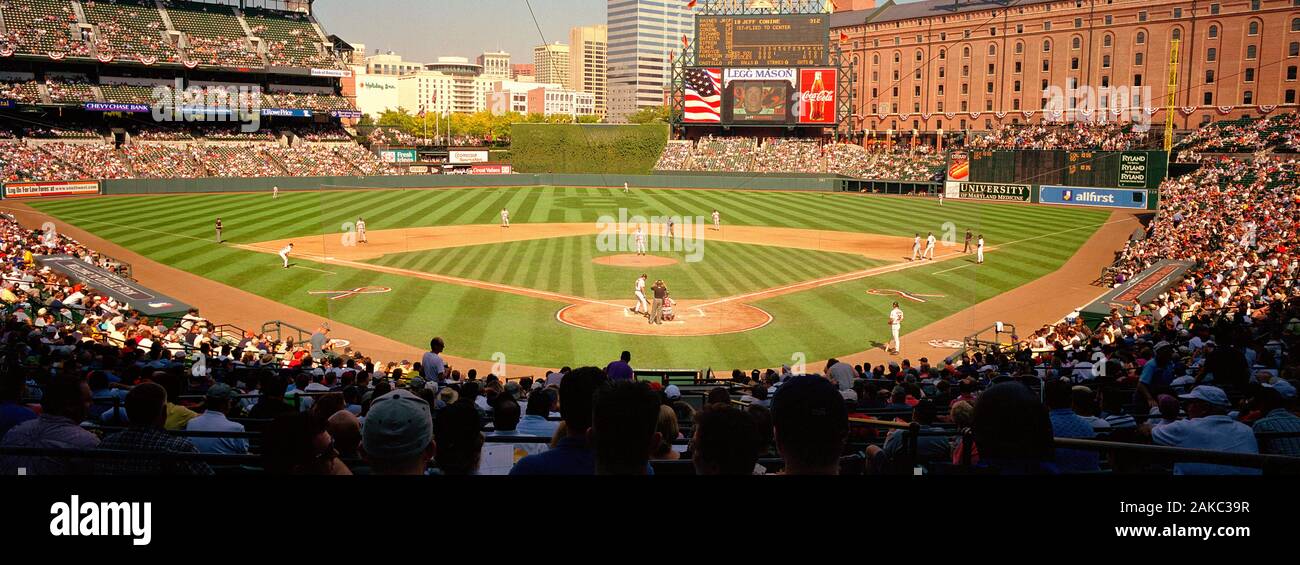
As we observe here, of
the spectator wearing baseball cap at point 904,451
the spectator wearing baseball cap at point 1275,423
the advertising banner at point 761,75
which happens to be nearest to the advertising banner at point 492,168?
the advertising banner at point 761,75

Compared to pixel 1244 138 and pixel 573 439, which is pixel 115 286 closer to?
pixel 573 439

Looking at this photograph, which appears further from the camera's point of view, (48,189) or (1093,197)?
(1093,197)

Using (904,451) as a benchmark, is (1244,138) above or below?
above

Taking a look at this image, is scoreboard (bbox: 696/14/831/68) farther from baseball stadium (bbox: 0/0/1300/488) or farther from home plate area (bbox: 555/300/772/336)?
home plate area (bbox: 555/300/772/336)

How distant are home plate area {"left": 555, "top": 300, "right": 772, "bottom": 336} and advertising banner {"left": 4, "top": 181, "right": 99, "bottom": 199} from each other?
157 ft

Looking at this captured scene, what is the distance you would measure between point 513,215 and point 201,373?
44.9 meters

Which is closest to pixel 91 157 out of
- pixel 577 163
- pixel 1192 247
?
pixel 577 163

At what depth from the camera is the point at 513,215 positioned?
5738cm

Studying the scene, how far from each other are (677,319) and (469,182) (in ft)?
195

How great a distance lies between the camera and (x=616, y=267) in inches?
1384

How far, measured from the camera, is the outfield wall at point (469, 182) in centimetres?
6375

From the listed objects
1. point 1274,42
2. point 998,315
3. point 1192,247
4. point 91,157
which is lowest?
point 998,315

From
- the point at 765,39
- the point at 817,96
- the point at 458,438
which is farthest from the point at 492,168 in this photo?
the point at 458,438
